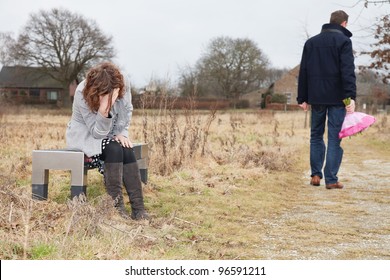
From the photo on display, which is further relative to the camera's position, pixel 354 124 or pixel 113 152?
pixel 354 124

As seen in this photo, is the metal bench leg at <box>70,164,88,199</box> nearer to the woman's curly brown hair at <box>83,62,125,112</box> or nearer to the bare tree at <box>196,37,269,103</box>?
the woman's curly brown hair at <box>83,62,125,112</box>

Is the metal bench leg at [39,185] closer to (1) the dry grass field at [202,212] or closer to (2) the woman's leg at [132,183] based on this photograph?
(1) the dry grass field at [202,212]

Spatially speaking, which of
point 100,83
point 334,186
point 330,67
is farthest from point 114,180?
point 330,67

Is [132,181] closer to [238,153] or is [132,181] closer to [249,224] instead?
[249,224]

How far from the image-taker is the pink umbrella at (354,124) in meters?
6.78

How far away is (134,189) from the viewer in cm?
496

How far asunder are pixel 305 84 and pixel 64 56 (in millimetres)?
44078

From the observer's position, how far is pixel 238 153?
905cm

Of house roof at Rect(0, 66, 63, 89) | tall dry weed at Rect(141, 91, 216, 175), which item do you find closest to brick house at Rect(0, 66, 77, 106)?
house roof at Rect(0, 66, 63, 89)

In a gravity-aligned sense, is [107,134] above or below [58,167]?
above

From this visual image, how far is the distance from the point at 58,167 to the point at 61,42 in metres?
44.5

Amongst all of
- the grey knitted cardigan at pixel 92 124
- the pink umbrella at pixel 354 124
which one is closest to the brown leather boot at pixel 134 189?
the grey knitted cardigan at pixel 92 124

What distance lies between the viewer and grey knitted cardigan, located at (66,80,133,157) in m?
4.87

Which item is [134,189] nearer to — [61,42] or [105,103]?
[105,103]
